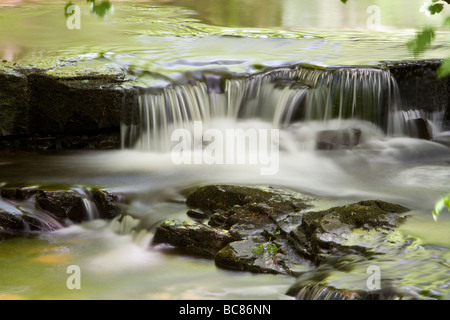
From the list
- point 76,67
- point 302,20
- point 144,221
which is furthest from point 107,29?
point 144,221

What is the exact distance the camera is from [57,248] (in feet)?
15.1

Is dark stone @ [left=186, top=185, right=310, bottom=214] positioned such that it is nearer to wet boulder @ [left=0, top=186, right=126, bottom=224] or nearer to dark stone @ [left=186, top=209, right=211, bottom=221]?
dark stone @ [left=186, top=209, right=211, bottom=221]

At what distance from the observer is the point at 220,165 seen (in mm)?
6203

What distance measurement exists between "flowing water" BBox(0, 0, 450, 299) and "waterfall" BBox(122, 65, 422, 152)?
1 cm

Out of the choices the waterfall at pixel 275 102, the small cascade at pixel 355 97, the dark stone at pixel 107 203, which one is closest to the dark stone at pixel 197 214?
the dark stone at pixel 107 203

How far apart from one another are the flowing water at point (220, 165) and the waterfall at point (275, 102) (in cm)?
1

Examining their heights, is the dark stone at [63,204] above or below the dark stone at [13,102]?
below

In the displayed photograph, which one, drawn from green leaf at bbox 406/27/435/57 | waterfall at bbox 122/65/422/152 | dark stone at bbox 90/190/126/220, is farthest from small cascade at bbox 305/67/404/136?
green leaf at bbox 406/27/435/57

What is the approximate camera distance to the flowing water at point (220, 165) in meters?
3.94

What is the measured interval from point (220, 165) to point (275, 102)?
1.16 meters

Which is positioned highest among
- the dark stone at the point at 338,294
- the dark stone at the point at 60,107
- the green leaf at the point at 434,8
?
the green leaf at the point at 434,8

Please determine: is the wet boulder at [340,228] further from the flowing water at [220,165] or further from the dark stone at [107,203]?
the dark stone at [107,203]
